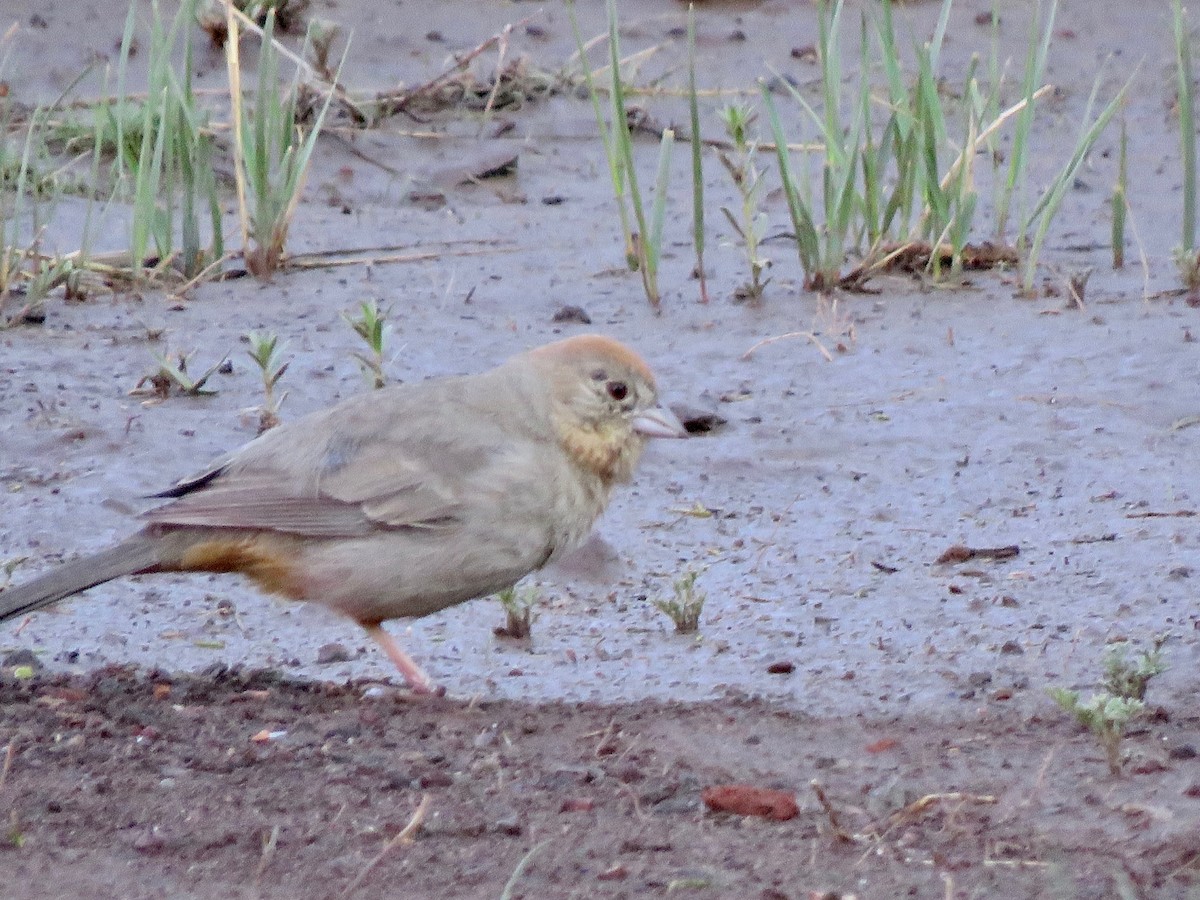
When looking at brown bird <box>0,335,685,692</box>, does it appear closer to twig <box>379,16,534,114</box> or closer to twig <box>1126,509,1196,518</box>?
twig <box>1126,509,1196,518</box>

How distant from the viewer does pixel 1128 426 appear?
18.8ft

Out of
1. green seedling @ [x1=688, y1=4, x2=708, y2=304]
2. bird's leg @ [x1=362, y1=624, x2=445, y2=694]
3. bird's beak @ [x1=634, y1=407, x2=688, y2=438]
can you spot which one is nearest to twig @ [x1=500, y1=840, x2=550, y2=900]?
bird's leg @ [x1=362, y1=624, x2=445, y2=694]

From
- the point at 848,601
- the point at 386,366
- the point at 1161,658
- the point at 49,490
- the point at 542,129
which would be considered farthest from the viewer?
the point at 542,129

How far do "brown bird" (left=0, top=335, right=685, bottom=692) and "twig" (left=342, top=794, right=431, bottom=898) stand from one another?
0.93 meters

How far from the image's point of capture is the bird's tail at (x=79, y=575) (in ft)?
12.8

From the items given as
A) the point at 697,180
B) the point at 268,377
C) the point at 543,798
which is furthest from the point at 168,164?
the point at 543,798

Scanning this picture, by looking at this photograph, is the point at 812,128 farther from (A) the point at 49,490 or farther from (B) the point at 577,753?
(B) the point at 577,753

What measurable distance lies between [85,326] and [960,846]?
169 inches

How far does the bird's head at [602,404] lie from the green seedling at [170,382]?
170cm

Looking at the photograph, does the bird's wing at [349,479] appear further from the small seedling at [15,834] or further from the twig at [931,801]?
the twig at [931,801]

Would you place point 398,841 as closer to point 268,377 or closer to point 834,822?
point 834,822

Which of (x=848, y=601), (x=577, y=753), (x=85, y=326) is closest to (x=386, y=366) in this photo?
(x=85, y=326)

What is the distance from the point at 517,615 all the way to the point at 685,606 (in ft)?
1.31

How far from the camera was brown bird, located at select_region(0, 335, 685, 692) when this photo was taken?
4090 mm
